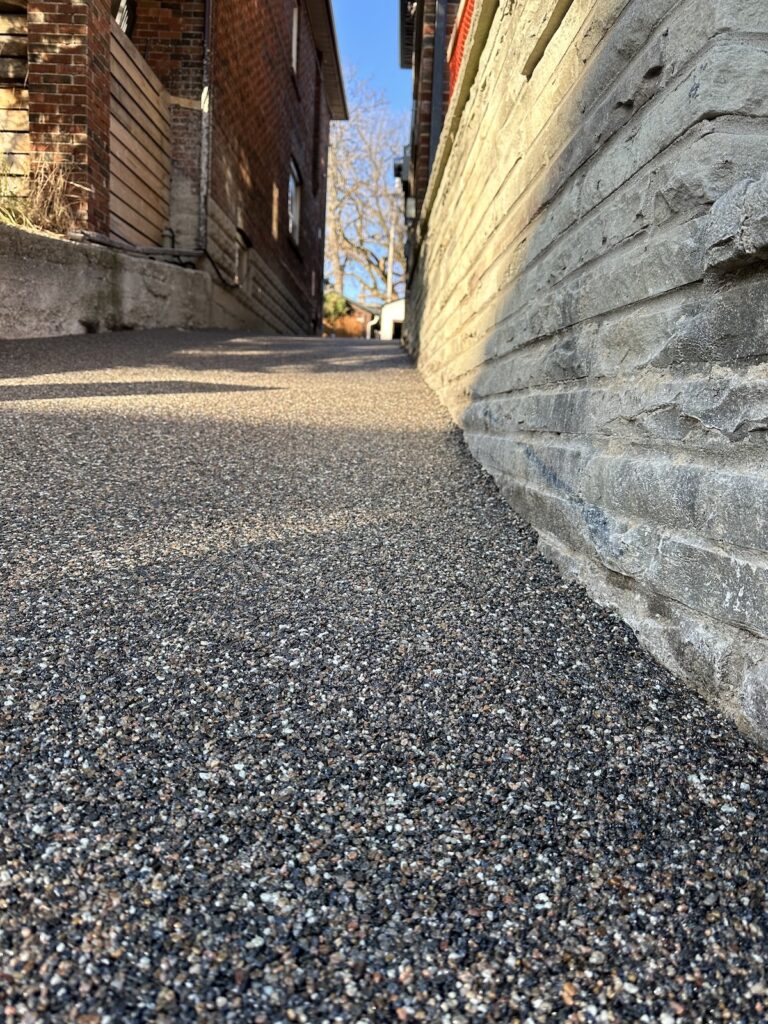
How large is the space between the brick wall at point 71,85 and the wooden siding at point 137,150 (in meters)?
0.46

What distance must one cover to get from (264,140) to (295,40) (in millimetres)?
4255

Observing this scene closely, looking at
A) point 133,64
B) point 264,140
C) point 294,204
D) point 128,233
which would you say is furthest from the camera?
point 294,204

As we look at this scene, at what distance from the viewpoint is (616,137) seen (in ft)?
6.20

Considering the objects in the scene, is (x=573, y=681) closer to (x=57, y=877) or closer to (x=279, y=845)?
(x=279, y=845)

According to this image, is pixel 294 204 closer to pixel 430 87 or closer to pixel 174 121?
pixel 174 121

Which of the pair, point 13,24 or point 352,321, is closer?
point 13,24

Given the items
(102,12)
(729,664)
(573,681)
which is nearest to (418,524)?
(573,681)

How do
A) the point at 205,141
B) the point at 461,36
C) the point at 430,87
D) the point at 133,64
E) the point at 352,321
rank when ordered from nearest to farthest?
the point at 461,36, the point at 133,64, the point at 430,87, the point at 205,141, the point at 352,321

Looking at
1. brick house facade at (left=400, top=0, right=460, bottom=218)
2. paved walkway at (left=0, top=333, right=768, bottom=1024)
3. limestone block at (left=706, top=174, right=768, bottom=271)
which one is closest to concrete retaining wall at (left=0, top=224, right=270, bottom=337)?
brick house facade at (left=400, top=0, right=460, bottom=218)

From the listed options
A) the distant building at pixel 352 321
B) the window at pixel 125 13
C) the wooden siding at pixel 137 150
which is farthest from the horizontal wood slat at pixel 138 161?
the distant building at pixel 352 321

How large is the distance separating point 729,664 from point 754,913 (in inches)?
19.5

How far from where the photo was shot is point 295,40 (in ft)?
46.8

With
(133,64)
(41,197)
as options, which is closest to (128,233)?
(41,197)

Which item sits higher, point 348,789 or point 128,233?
point 128,233
